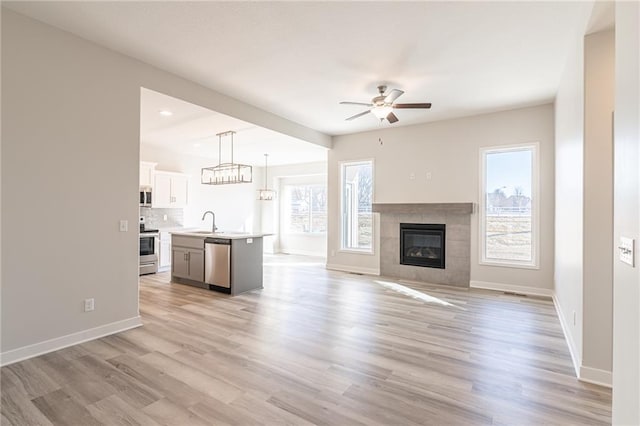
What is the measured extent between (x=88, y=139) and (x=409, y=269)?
5.43 meters

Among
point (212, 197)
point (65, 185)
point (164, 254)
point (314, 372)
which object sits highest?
point (212, 197)

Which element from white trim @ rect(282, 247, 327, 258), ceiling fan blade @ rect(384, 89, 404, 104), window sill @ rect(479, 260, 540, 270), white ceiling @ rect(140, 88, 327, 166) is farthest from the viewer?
white trim @ rect(282, 247, 327, 258)

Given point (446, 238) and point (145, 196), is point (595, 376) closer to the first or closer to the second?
point (446, 238)

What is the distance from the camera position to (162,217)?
7523mm

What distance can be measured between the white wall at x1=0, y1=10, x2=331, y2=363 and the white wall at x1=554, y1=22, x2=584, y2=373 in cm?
432

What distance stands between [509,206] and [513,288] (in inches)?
53.8

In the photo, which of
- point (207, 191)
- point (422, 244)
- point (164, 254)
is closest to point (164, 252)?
point (164, 254)

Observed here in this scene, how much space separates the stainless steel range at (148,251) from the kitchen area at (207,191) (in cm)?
2

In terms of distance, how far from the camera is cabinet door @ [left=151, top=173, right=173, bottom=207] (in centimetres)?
700

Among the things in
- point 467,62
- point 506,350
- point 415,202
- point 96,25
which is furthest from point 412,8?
point 415,202

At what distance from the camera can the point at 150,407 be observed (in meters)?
2.09

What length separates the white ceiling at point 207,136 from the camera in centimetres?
448

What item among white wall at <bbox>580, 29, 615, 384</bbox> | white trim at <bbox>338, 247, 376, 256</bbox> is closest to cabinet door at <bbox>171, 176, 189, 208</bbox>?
white trim at <bbox>338, 247, 376, 256</bbox>

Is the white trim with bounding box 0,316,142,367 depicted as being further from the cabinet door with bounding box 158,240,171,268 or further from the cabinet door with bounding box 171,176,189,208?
the cabinet door with bounding box 171,176,189,208
